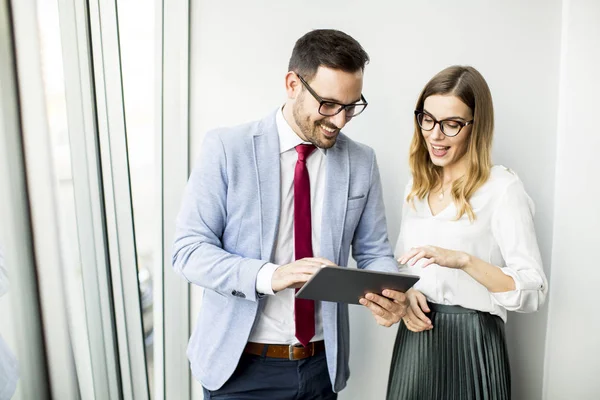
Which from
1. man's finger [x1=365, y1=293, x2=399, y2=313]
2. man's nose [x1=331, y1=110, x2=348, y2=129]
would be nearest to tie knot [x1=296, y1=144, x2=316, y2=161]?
man's nose [x1=331, y1=110, x2=348, y2=129]

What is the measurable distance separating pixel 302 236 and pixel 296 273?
0.22 m

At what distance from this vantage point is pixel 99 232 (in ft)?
5.93

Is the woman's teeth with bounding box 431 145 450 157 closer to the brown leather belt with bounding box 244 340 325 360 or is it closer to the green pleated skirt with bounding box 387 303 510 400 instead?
the green pleated skirt with bounding box 387 303 510 400

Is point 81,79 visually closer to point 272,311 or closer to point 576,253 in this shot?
→ point 272,311

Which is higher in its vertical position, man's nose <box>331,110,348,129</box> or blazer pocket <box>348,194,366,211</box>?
man's nose <box>331,110,348,129</box>

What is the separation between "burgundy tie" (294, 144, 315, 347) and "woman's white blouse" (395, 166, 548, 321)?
0.45 metres

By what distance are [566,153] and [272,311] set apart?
140cm

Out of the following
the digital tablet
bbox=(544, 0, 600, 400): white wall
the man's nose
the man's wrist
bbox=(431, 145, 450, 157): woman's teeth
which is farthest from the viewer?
bbox=(544, 0, 600, 400): white wall

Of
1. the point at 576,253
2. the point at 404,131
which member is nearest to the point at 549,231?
the point at 576,253

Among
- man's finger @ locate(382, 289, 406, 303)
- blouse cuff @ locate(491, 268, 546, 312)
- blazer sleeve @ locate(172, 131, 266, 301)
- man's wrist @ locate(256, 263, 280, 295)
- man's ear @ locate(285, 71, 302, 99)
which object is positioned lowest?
blouse cuff @ locate(491, 268, 546, 312)

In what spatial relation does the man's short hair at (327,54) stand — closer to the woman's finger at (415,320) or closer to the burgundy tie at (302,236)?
the burgundy tie at (302,236)

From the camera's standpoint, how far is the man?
1516 millimetres

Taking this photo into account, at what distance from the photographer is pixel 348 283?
1.34 metres

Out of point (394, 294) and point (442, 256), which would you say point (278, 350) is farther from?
point (442, 256)
